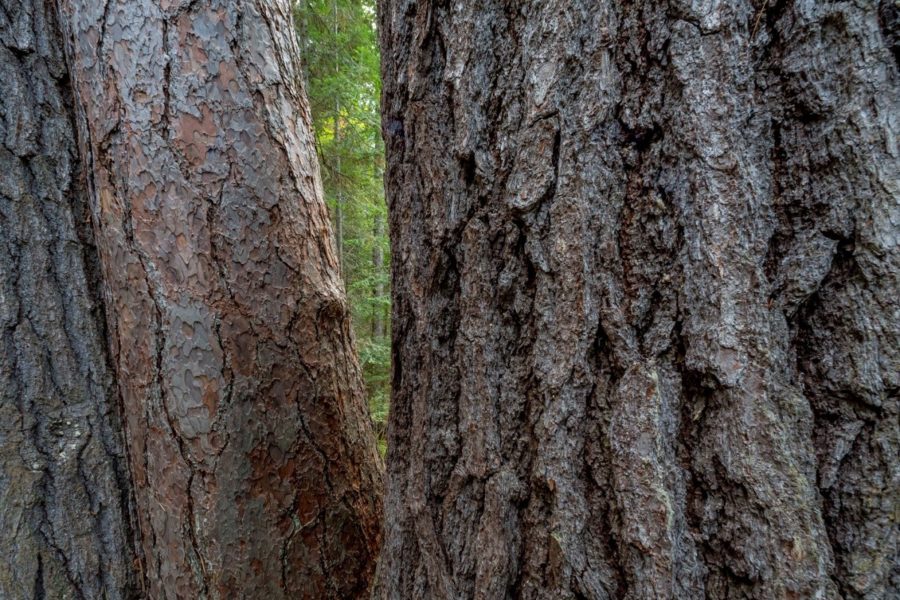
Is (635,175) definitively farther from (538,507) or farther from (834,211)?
(538,507)

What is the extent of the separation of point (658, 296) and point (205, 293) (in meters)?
1.10

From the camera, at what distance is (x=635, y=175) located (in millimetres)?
785

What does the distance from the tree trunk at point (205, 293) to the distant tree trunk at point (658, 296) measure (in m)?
0.53

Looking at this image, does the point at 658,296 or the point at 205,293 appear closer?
the point at 658,296

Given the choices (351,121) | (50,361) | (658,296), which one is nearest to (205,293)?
(50,361)

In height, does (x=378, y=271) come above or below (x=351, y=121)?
below

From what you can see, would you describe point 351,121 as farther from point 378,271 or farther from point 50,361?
point 50,361

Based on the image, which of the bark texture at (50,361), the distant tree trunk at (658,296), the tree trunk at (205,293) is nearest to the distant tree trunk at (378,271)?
the bark texture at (50,361)

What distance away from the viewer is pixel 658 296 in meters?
0.76

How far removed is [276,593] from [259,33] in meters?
1.56

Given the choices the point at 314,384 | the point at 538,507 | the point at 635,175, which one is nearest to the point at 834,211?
the point at 635,175

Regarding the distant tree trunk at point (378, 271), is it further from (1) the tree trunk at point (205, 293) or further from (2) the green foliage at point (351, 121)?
(1) the tree trunk at point (205, 293)

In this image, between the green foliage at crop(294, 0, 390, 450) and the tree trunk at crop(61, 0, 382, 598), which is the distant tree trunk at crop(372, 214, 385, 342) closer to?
the green foliage at crop(294, 0, 390, 450)

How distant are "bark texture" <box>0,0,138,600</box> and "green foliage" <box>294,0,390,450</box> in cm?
324
